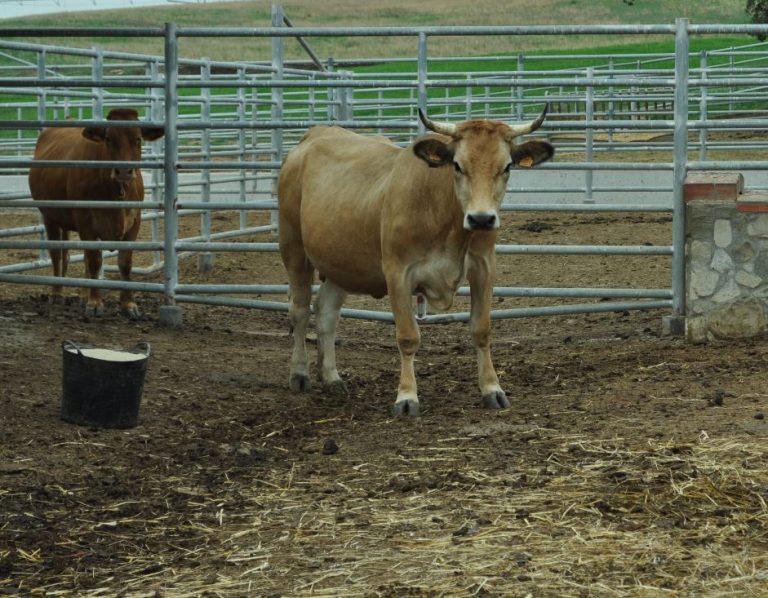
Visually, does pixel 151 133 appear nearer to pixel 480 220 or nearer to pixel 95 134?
pixel 95 134

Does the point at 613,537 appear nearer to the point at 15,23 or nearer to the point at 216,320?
the point at 216,320

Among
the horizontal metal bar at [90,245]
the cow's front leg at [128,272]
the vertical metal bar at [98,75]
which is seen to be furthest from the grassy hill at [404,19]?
the horizontal metal bar at [90,245]

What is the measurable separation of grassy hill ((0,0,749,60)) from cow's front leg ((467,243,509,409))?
1787 inches

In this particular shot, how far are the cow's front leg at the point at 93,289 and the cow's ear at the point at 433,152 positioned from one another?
394cm

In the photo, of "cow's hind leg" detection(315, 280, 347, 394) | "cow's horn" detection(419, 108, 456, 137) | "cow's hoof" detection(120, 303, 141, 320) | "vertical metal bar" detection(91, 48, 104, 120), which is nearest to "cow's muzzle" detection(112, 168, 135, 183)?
"cow's hoof" detection(120, 303, 141, 320)

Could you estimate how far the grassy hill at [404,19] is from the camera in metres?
56.9

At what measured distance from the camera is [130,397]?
21.1 feet

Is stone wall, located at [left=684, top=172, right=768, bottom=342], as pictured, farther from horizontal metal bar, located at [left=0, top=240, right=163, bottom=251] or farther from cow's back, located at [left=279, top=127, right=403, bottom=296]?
horizontal metal bar, located at [left=0, top=240, right=163, bottom=251]

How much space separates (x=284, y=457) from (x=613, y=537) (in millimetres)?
1936

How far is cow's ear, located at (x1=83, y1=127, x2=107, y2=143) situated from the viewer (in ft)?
32.5

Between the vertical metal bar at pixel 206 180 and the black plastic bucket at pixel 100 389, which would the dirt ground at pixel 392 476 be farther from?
the vertical metal bar at pixel 206 180

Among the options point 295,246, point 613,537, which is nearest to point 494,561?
point 613,537

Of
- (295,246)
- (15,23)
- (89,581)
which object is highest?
(15,23)

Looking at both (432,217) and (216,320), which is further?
(216,320)
